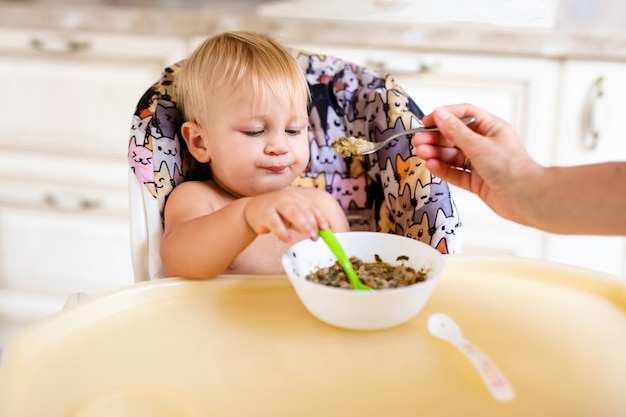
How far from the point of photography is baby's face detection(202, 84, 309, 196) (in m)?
1.03

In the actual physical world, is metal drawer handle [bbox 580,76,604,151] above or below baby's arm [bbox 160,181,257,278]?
above

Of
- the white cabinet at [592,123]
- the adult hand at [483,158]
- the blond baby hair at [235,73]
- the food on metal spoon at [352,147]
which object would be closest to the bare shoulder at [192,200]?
the blond baby hair at [235,73]

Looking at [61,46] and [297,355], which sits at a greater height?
[61,46]

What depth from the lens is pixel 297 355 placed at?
2.33 ft

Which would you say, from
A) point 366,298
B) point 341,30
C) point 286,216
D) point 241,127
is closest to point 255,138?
point 241,127

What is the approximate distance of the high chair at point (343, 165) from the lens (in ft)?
3.36

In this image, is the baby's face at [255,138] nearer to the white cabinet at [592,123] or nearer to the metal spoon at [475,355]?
the metal spoon at [475,355]

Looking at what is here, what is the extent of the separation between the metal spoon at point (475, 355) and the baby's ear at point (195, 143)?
0.49m

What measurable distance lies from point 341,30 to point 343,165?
712 mm

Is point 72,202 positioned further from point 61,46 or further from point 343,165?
point 343,165

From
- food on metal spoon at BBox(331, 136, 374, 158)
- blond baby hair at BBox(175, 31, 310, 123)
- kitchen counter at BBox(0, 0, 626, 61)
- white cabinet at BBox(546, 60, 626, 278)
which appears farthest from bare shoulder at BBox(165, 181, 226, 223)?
white cabinet at BBox(546, 60, 626, 278)

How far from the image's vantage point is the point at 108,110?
2031 mm

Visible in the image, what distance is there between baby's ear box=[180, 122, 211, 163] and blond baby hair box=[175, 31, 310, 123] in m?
0.02

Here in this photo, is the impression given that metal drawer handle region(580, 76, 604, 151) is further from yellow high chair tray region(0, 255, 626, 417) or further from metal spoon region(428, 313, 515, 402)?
metal spoon region(428, 313, 515, 402)
